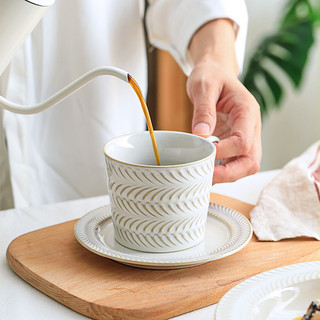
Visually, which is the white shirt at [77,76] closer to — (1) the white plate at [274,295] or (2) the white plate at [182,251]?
(2) the white plate at [182,251]

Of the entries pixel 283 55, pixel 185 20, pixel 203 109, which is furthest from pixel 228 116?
pixel 283 55

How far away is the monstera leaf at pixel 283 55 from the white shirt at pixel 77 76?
3.17ft

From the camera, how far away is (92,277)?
49cm

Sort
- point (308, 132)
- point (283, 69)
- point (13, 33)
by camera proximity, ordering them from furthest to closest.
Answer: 1. point (308, 132)
2. point (283, 69)
3. point (13, 33)

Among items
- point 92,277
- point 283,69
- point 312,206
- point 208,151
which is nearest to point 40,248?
point 92,277

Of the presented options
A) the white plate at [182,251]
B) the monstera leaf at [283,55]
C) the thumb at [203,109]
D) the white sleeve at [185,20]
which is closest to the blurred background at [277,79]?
the monstera leaf at [283,55]

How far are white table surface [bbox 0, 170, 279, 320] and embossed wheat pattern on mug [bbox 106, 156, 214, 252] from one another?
0.08 metres

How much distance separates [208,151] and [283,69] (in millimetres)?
1398

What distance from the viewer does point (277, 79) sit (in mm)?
1931

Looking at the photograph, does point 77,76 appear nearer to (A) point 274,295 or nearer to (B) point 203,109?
(B) point 203,109

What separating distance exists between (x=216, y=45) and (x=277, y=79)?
121cm

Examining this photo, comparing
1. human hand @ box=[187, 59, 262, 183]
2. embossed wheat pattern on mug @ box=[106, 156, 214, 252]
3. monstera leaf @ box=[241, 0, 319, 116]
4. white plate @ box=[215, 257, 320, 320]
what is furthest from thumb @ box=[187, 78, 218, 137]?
monstera leaf @ box=[241, 0, 319, 116]

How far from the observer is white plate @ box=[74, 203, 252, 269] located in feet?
1.58

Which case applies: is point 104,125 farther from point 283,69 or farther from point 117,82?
point 283,69
